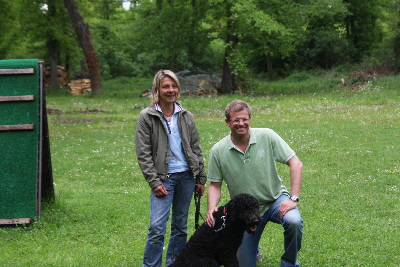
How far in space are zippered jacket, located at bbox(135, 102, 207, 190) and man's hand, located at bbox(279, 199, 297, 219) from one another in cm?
94

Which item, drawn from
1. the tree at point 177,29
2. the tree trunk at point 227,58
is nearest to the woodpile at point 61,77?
the tree at point 177,29

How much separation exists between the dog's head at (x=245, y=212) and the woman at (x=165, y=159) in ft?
2.71

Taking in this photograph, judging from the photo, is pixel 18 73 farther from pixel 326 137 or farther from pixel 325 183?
pixel 326 137

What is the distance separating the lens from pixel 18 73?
7234mm

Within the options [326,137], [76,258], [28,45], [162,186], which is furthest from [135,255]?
[28,45]

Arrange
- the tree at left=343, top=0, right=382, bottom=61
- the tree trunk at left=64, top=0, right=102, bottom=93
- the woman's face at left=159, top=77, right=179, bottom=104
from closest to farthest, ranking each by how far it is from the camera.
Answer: the woman's face at left=159, top=77, right=179, bottom=104
the tree trunk at left=64, top=0, right=102, bottom=93
the tree at left=343, top=0, right=382, bottom=61

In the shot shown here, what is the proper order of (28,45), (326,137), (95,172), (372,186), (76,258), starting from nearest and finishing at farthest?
1. (76,258)
2. (372,186)
3. (95,172)
4. (326,137)
5. (28,45)

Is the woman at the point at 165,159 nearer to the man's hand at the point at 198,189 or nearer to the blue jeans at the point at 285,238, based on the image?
the man's hand at the point at 198,189

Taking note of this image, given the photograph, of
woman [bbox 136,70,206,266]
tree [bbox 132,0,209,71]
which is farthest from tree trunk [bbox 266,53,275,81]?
woman [bbox 136,70,206,266]

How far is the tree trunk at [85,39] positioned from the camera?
30.5 metres

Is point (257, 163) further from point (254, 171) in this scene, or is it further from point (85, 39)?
point (85, 39)

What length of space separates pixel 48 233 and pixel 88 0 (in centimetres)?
3545

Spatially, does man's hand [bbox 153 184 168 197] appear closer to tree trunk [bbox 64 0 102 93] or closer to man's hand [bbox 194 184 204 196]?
man's hand [bbox 194 184 204 196]

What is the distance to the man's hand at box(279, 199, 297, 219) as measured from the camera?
478cm
